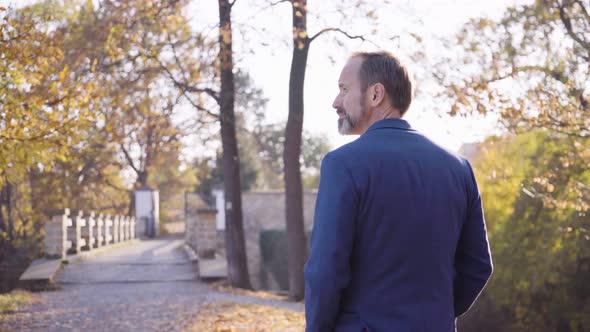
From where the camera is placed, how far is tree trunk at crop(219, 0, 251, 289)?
599 inches

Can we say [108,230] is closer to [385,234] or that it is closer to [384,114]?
[384,114]

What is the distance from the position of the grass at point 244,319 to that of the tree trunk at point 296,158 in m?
3.89

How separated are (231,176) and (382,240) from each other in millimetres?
13922

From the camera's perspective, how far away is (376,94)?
246 cm

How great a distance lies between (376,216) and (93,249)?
19.4 m

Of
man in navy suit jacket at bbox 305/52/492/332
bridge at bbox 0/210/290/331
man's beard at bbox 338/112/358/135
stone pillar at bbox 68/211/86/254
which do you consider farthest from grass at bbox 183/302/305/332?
stone pillar at bbox 68/211/86/254

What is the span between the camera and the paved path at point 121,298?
9.36 metres

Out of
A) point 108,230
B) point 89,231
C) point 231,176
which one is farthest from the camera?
point 108,230

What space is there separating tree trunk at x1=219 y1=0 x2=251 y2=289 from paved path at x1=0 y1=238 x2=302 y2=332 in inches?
35.5

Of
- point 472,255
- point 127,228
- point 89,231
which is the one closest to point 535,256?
point 89,231

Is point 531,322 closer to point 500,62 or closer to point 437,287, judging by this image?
point 500,62

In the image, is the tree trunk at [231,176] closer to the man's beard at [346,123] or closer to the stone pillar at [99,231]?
the stone pillar at [99,231]

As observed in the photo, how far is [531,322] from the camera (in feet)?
47.6

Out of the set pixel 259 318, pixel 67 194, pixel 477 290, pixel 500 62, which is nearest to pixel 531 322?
pixel 500 62
